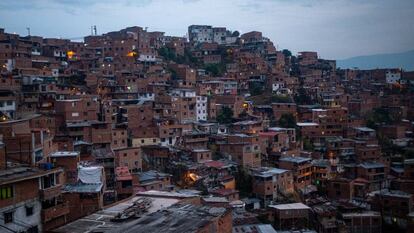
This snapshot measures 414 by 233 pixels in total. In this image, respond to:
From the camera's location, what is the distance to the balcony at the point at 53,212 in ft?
41.1

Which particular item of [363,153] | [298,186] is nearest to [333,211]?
[298,186]

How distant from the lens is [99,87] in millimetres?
34875

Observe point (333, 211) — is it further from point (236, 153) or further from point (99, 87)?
point (99, 87)

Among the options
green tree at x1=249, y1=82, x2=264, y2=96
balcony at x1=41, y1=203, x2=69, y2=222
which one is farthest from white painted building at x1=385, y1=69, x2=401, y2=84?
balcony at x1=41, y1=203, x2=69, y2=222

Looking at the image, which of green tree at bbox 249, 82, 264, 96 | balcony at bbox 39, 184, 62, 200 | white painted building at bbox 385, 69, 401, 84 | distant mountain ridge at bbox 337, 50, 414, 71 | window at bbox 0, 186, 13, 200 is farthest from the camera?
distant mountain ridge at bbox 337, 50, 414, 71

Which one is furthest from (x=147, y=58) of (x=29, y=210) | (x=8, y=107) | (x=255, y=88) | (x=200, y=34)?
(x=29, y=210)

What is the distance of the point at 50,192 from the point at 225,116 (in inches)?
1003

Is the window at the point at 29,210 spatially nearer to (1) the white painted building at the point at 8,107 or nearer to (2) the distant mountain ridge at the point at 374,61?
(1) the white painted building at the point at 8,107

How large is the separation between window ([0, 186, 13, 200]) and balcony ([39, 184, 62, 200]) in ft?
3.62

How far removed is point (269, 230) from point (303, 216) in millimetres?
3932

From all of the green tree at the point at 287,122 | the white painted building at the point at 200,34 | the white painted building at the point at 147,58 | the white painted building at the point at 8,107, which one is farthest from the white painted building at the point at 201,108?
the white painted building at the point at 200,34

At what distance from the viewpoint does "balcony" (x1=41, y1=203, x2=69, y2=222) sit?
12.5 meters

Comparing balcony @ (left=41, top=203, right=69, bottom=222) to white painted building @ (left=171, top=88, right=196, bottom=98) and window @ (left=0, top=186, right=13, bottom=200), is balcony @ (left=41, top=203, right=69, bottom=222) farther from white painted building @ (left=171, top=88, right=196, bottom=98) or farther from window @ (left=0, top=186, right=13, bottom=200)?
white painted building @ (left=171, top=88, right=196, bottom=98)

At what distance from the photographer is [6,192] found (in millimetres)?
11250
